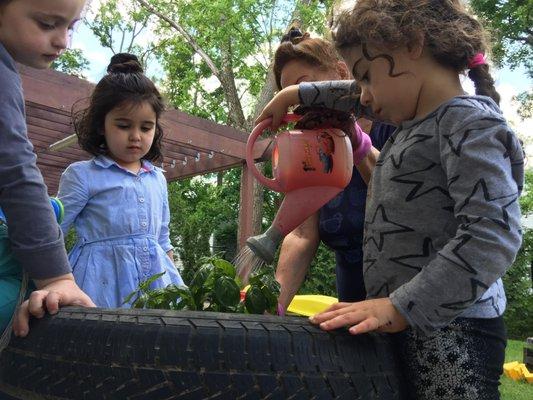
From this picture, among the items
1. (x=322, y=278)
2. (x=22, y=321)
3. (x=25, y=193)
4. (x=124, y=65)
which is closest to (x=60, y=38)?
(x=25, y=193)

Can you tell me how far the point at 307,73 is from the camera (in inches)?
82.3

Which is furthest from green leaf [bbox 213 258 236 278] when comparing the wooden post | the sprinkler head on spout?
the wooden post

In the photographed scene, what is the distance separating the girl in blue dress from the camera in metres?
2.19

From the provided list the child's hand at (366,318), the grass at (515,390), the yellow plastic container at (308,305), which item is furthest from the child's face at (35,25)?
the grass at (515,390)

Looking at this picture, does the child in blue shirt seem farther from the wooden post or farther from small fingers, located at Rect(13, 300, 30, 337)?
the wooden post

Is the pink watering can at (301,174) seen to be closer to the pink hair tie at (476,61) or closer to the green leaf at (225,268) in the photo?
the green leaf at (225,268)

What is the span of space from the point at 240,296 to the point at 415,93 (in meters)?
0.53

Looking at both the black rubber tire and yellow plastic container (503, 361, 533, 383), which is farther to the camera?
yellow plastic container (503, 361, 533, 383)

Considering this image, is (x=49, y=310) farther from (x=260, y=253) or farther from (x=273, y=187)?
(x=273, y=187)

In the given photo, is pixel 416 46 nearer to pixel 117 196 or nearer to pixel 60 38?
pixel 60 38

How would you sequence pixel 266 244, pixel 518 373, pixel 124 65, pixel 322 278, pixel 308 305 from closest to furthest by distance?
pixel 266 244 → pixel 124 65 → pixel 308 305 → pixel 518 373 → pixel 322 278

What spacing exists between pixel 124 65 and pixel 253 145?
128 cm

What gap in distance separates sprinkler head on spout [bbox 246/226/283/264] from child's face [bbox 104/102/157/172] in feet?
3.57

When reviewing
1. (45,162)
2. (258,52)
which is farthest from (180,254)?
(258,52)
